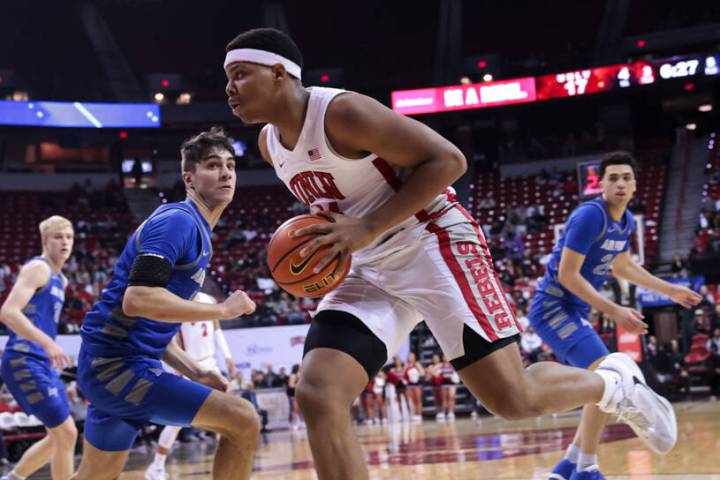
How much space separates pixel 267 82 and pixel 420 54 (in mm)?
28773

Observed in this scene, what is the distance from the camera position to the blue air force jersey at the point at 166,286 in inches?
163

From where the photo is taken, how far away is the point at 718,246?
1856 cm

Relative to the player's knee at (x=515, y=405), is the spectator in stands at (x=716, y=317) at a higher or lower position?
higher

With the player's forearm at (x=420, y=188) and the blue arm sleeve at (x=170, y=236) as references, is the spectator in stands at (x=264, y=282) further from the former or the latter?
the player's forearm at (x=420, y=188)

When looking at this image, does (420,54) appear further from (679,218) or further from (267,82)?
(267,82)

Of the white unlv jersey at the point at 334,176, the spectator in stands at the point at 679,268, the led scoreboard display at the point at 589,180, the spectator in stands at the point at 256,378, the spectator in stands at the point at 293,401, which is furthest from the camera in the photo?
the spectator in stands at the point at 679,268

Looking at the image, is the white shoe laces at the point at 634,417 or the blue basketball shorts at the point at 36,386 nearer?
the white shoe laces at the point at 634,417

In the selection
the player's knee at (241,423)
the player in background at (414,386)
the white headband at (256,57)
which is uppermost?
the player in background at (414,386)

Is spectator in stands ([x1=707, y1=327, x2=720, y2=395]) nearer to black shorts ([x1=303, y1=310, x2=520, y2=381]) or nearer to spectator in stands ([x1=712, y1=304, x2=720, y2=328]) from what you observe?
spectator in stands ([x1=712, y1=304, x2=720, y2=328])

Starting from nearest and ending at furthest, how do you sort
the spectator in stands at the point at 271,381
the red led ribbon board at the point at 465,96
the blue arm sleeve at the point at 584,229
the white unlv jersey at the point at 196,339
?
the blue arm sleeve at the point at 584,229 → the white unlv jersey at the point at 196,339 → the spectator in stands at the point at 271,381 → the red led ribbon board at the point at 465,96

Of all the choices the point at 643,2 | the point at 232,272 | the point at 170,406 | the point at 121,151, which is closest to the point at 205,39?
the point at 121,151

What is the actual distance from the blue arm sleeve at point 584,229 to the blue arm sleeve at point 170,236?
2403 mm

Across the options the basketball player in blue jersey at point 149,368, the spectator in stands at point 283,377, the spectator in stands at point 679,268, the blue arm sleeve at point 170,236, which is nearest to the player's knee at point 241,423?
the basketball player in blue jersey at point 149,368

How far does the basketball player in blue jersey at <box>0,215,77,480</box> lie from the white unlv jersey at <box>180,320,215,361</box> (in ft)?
9.16
